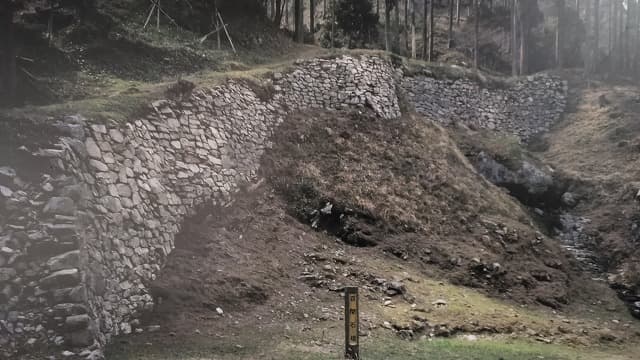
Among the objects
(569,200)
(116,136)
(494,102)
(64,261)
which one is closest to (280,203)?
(116,136)

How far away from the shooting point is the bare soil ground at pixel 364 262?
11953mm

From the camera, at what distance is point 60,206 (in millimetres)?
10430

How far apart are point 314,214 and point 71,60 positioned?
31.2 ft

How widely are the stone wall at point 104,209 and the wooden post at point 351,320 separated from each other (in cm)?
420

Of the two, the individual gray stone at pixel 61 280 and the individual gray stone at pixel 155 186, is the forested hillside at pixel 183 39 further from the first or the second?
the individual gray stone at pixel 61 280

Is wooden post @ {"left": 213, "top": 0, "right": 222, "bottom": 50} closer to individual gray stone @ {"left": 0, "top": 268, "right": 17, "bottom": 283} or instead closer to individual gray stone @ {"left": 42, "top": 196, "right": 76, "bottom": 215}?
individual gray stone @ {"left": 42, "top": 196, "right": 76, "bottom": 215}

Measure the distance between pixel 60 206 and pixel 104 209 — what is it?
→ 1.30 metres

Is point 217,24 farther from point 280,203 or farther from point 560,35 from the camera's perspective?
point 560,35

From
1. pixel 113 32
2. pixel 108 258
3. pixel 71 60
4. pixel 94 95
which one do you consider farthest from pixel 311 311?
pixel 113 32

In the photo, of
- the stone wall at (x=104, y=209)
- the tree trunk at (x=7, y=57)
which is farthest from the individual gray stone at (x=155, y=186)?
the tree trunk at (x=7, y=57)

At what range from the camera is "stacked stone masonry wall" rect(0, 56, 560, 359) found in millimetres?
9203

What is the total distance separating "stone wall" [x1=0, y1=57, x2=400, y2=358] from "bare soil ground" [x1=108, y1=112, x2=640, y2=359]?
0.65 m

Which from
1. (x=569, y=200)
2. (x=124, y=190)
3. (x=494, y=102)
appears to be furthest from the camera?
(x=494, y=102)

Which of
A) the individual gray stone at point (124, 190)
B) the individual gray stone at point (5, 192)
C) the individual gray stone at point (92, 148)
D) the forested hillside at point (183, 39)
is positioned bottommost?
the individual gray stone at point (124, 190)
